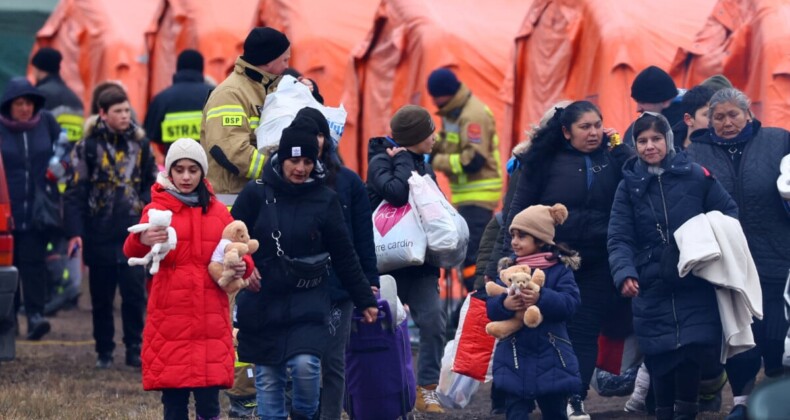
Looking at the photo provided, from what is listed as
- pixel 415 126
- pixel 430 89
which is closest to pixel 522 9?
pixel 430 89

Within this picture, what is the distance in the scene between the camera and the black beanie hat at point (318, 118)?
847cm

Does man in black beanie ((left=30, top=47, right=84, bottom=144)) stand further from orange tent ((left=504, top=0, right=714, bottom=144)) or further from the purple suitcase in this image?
the purple suitcase

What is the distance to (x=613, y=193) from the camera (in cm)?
948

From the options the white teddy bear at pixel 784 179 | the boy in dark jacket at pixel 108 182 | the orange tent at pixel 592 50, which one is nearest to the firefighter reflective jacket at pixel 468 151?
the orange tent at pixel 592 50

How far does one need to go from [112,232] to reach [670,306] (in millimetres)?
4541

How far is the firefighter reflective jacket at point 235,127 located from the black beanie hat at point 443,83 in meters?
4.36

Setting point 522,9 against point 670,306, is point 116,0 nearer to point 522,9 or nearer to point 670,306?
point 522,9

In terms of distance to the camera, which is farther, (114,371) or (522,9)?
(522,9)

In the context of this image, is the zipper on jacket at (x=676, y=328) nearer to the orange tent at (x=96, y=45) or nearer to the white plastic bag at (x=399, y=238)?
the white plastic bag at (x=399, y=238)

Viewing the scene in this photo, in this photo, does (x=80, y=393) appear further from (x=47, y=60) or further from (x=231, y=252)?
(x=47, y=60)

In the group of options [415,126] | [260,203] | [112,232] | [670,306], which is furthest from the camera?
[112,232]

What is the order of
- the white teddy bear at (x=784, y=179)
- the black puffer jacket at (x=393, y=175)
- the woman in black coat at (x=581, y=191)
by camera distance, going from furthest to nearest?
the black puffer jacket at (x=393, y=175), the woman in black coat at (x=581, y=191), the white teddy bear at (x=784, y=179)

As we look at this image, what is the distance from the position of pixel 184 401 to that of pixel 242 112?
1.65 meters

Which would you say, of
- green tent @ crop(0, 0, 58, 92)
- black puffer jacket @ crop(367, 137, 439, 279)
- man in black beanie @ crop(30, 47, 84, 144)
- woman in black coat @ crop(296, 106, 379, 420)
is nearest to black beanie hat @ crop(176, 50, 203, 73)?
man in black beanie @ crop(30, 47, 84, 144)
